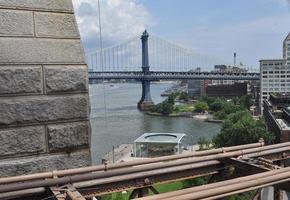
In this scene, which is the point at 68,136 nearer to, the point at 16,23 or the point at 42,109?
the point at 42,109

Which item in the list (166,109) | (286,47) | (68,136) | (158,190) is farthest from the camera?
(286,47)

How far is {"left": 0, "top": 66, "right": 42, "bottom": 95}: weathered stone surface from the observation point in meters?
2.19

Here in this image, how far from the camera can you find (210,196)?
5.21 ft

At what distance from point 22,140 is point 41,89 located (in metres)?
0.27

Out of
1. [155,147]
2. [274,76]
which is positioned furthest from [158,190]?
[274,76]

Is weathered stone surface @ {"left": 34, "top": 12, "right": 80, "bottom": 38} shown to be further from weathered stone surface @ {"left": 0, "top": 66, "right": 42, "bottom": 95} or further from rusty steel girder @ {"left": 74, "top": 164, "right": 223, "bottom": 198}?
rusty steel girder @ {"left": 74, "top": 164, "right": 223, "bottom": 198}

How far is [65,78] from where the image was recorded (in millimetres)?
2350

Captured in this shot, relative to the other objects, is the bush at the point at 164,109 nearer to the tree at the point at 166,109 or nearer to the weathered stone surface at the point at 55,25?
the tree at the point at 166,109

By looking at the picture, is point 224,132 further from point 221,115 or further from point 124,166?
point 124,166

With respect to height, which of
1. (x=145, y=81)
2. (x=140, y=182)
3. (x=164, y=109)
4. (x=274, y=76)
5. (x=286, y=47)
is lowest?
(x=164, y=109)

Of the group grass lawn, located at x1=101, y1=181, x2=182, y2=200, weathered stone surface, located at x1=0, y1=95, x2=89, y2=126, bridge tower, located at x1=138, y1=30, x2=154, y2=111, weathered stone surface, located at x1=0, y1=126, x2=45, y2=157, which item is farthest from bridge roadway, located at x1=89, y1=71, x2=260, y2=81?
weathered stone surface, located at x1=0, y1=126, x2=45, y2=157

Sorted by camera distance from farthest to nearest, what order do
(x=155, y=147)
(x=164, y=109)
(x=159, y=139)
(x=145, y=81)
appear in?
(x=145, y=81)
(x=164, y=109)
(x=159, y=139)
(x=155, y=147)

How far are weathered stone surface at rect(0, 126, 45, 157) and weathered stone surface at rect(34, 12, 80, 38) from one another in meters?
0.49

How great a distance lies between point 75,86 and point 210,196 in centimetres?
108
